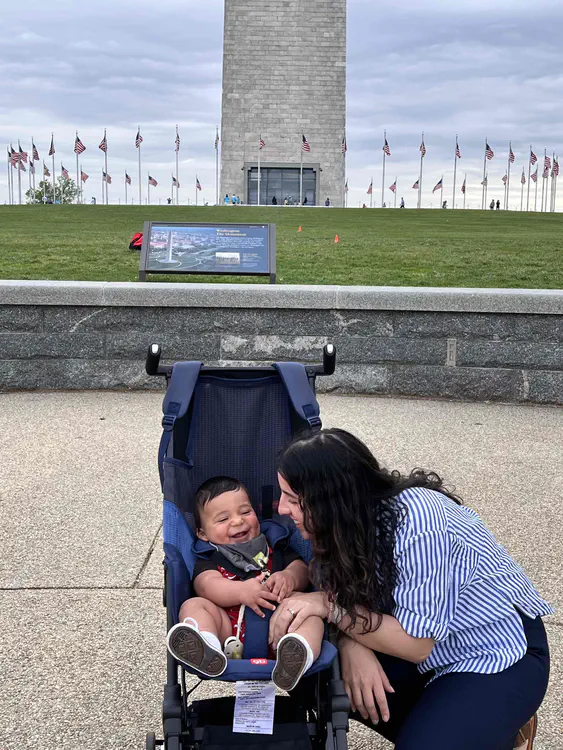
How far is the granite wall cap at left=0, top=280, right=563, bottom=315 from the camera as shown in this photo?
6.94 meters

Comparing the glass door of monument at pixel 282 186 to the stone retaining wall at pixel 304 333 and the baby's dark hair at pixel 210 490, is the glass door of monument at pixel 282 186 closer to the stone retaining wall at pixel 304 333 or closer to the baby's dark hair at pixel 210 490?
the stone retaining wall at pixel 304 333

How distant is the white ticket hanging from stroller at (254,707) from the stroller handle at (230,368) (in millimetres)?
958

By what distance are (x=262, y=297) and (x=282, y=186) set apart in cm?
5269

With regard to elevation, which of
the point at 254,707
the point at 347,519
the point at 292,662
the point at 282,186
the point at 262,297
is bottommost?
the point at 254,707

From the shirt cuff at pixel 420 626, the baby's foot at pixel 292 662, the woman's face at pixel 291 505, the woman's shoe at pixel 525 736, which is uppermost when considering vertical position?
the woman's face at pixel 291 505

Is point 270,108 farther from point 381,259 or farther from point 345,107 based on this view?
point 381,259

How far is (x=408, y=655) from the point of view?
202cm

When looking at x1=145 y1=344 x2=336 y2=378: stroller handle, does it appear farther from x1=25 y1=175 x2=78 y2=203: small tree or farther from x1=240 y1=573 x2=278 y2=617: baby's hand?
x1=25 y1=175 x2=78 y2=203: small tree

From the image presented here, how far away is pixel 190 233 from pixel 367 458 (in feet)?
24.2

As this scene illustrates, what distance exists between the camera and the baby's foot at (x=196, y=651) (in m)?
1.93

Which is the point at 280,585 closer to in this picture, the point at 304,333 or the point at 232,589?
the point at 232,589

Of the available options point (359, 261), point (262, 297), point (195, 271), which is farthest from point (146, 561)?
point (359, 261)

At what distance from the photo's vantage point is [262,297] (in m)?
7.04

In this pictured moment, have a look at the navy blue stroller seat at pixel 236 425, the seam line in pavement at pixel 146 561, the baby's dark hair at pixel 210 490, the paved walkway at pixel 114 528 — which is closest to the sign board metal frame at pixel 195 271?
the paved walkway at pixel 114 528
